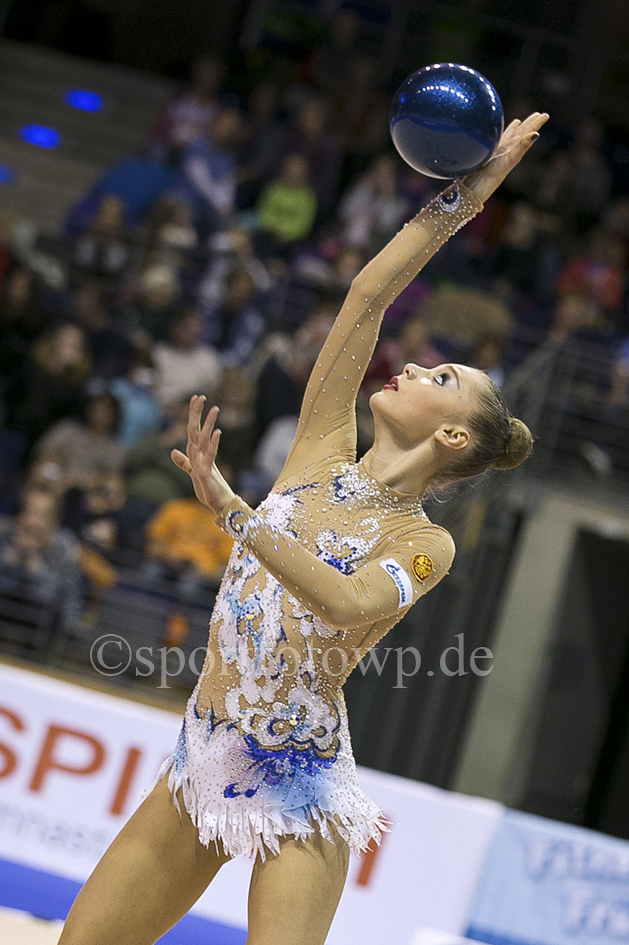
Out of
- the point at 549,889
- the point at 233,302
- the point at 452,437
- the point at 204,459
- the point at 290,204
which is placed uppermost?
the point at 290,204

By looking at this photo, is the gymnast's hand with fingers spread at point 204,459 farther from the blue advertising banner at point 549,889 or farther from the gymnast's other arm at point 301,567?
the blue advertising banner at point 549,889

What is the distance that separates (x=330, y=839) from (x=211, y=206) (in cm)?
690

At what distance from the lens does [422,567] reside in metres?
2.34

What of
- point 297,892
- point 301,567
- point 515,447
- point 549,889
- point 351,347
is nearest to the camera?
point 301,567

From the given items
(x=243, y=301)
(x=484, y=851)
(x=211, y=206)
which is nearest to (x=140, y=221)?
(x=211, y=206)

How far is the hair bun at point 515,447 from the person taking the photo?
8.43 ft

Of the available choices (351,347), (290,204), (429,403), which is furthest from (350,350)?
(290,204)

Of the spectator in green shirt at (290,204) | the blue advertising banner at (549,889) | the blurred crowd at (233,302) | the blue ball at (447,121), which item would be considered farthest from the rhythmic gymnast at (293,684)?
the spectator in green shirt at (290,204)

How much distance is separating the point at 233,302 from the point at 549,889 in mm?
4195

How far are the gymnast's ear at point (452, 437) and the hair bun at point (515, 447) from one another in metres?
0.12

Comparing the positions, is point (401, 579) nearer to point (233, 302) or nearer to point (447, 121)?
point (447, 121)

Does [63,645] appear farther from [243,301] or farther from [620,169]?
[620,169]

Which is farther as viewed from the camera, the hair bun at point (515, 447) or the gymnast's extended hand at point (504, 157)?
the gymnast's extended hand at point (504, 157)

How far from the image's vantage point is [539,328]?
8.42 meters
